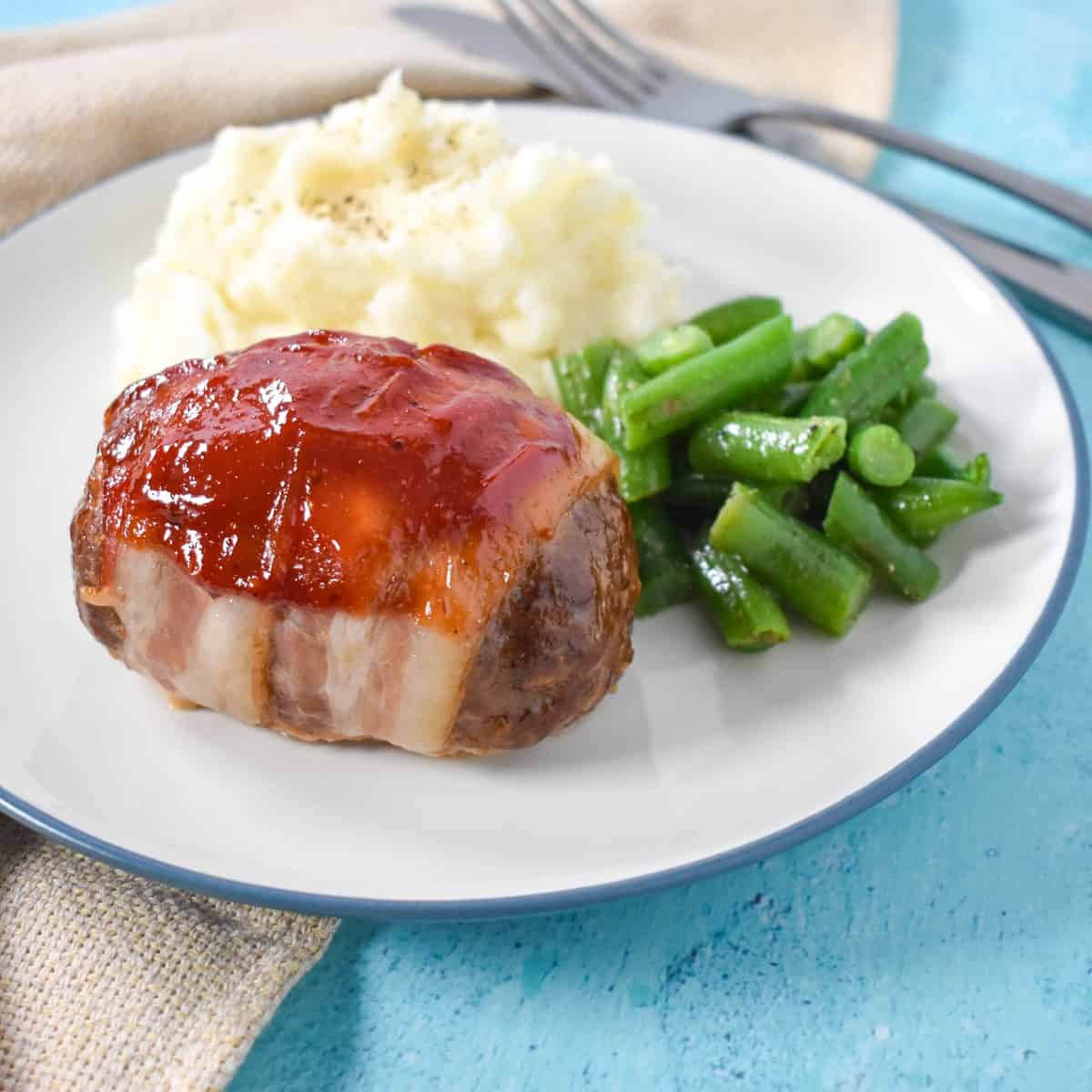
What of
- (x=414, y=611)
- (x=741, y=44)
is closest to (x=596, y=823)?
(x=414, y=611)

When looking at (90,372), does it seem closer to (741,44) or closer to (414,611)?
(414,611)

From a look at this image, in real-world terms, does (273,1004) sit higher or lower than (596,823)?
lower

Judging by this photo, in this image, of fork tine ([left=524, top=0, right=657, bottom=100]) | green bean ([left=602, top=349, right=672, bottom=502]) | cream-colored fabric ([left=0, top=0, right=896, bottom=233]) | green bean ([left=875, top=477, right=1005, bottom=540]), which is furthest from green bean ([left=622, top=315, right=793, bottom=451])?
fork tine ([left=524, top=0, right=657, bottom=100])

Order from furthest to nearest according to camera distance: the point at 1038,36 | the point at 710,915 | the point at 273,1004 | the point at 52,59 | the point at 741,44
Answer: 1. the point at 1038,36
2. the point at 741,44
3. the point at 52,59
4. the point at 710,915
5. the point at 273,1004

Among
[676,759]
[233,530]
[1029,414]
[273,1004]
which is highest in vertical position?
[233,530]

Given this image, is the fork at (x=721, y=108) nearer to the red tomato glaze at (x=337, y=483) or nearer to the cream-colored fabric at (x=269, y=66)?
the cream-colored fabric at (x=269, y=66)
